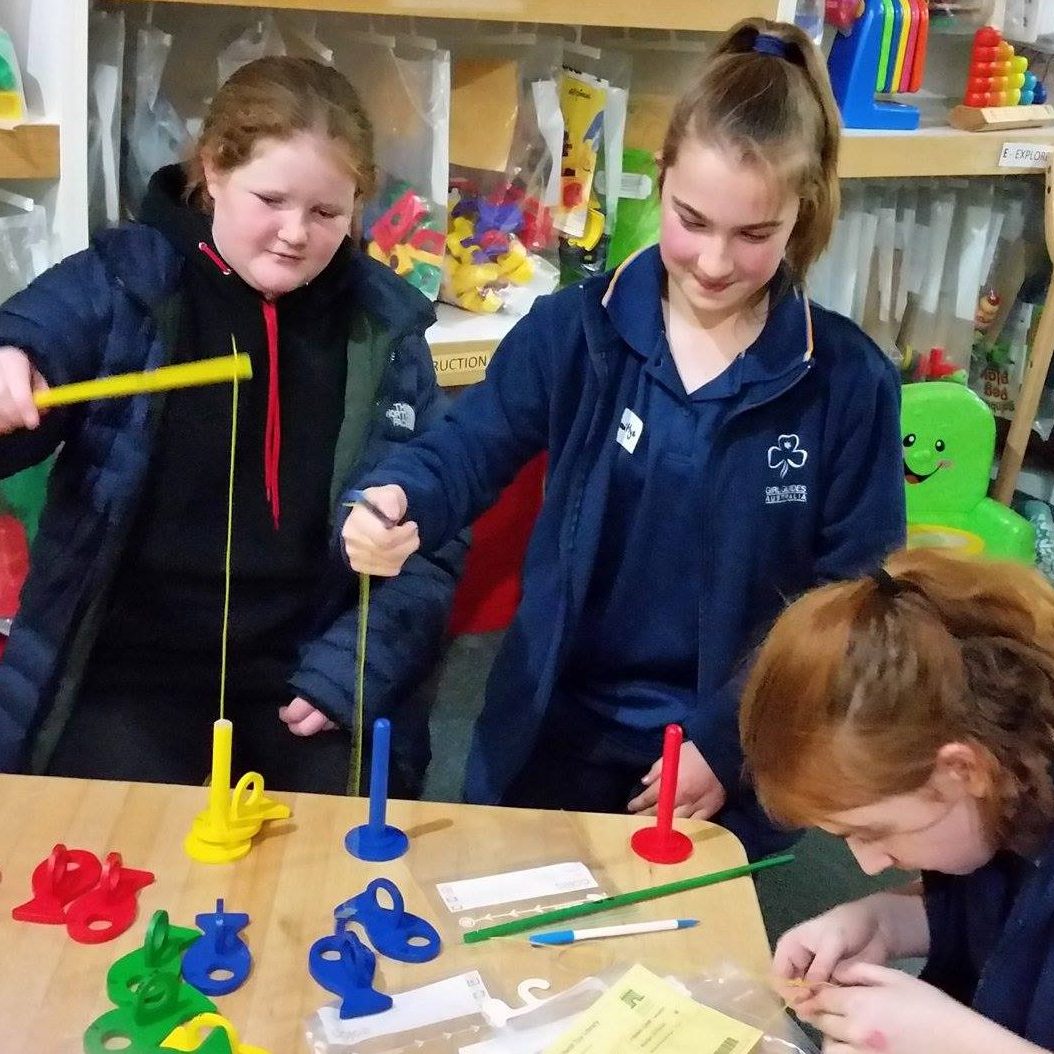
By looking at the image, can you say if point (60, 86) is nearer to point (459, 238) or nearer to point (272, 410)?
point (272, 410)

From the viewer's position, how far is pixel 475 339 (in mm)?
1671

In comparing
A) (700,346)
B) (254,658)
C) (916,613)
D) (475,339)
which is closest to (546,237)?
(475,339)

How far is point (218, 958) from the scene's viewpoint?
2.53 ft

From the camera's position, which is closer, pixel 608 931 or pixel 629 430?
pixel 608 931

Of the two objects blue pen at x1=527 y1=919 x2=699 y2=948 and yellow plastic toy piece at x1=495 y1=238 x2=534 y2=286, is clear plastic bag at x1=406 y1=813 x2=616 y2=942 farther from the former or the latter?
yellow plastic toy piece at x1=495 y1=238 x2=534 y2=286

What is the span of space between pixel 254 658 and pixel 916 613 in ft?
2.57

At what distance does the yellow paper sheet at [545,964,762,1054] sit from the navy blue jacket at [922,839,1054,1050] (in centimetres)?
19

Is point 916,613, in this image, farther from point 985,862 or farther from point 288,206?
point 288,206

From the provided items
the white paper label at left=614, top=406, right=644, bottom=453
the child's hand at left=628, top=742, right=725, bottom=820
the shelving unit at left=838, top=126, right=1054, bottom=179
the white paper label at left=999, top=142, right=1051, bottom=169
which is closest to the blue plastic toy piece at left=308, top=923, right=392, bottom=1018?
the child's hand at left=628, top=742, right=725, bottom=820

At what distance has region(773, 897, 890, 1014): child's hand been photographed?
0.88 metres

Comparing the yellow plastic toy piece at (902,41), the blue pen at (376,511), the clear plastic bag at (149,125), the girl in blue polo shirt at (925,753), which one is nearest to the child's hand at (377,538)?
the blue pen at (376,511)

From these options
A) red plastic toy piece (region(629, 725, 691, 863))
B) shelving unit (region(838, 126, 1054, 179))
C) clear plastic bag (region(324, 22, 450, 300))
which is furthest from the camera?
shelving unit (region(838, 126, 1054, 179))

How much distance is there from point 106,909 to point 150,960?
0.06m

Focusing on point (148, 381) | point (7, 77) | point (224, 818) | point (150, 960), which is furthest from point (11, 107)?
point (150, 960)
